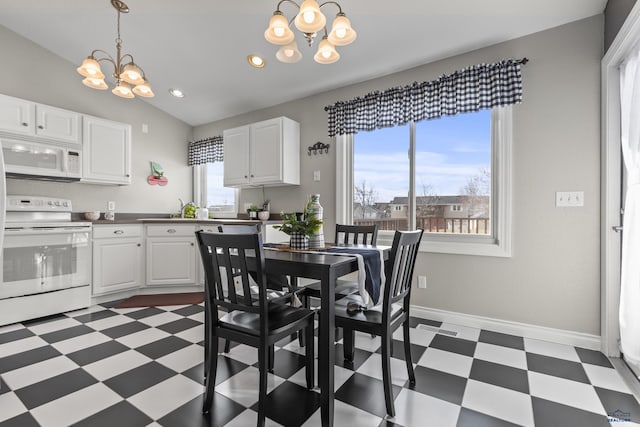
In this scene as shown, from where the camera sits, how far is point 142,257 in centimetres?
368

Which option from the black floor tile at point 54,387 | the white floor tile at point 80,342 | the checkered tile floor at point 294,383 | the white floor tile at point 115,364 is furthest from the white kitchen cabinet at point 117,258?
the black floor tile at point 54,387

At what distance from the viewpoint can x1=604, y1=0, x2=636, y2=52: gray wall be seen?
181 centimetres

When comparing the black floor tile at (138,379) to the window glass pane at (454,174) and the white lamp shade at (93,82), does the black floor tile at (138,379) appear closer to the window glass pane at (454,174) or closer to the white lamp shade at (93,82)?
the white lamp shade at (93,82)

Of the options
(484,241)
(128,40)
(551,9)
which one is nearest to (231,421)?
(484,241)

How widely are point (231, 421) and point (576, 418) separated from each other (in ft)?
5.41

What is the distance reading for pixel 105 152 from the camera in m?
3.59

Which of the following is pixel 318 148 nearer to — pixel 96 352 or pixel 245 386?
pixel 245 386

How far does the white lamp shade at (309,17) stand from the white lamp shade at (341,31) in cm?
9

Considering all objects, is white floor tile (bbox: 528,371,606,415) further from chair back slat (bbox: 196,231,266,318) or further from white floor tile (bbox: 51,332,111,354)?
white floor tile (bbox: 51,332,111,354)

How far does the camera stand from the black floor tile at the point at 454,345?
7.27 ft

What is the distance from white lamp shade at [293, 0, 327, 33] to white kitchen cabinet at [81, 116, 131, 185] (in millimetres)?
→ 3070

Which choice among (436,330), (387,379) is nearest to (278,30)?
(387,379)

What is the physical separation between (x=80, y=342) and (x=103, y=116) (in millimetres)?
2796

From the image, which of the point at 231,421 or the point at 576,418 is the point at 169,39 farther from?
the point at 576,418
